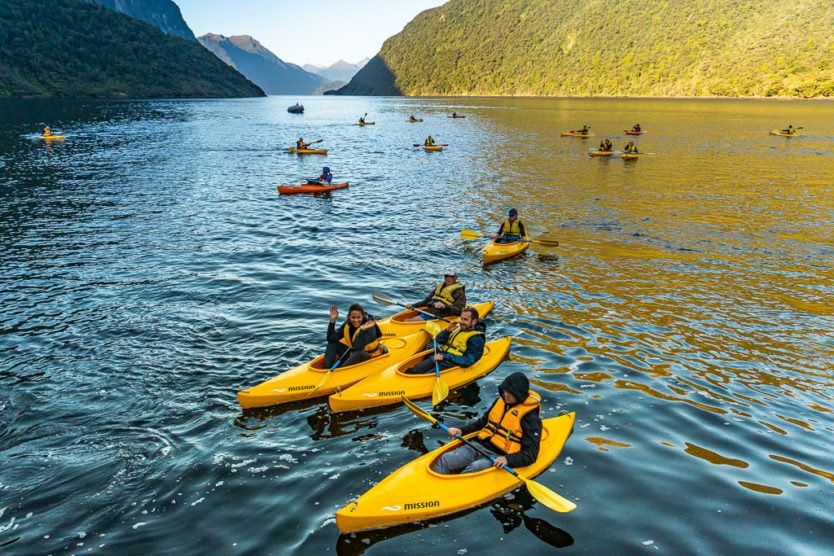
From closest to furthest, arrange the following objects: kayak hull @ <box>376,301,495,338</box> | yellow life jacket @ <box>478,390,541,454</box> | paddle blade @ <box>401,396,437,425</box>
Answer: yellow life jacket @ <box>478,390,541,454</box> → paddle blade @ <box>401,396,437,425</box> → kayak hull @ <box>376,301,495,338</box>

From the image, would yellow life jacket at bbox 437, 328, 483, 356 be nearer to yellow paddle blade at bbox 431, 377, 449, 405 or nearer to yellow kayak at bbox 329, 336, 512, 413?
yellow kayak at bbox 329, 336, 512, 413

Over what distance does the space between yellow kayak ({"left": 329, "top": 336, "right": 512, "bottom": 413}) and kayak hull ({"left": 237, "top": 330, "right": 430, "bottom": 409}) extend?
1.21 ft

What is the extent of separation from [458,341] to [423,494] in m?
4.73

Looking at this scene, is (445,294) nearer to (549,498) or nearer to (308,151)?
(549,498)

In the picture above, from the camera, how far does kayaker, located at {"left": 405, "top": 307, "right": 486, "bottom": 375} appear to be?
11.7 m

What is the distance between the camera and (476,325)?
38.8ft

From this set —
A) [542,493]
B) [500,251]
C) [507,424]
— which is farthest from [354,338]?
[500,251]

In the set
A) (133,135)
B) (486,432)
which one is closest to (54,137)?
(133,135)

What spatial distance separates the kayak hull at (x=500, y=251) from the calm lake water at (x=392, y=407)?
28.5 inches

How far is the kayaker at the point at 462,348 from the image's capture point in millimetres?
11703

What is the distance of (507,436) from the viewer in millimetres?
8523

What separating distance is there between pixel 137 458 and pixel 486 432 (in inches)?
259

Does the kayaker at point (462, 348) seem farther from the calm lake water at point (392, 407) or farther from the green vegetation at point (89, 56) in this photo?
the green vegetation at point (89, 56)

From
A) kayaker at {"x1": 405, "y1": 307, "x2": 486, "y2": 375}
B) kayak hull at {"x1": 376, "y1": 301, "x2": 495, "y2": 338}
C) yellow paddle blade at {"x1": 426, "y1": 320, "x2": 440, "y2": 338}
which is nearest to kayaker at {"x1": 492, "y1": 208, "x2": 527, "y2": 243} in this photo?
kayak hull at {"x1": 376, "y1": 301, "x2": 495, "y2": 338}
